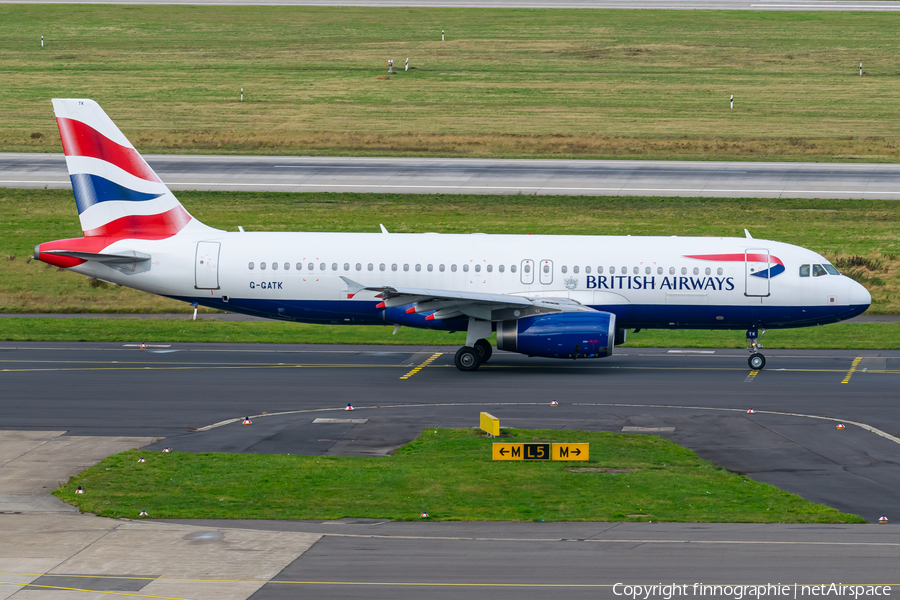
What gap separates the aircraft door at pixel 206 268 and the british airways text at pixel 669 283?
13.2 m

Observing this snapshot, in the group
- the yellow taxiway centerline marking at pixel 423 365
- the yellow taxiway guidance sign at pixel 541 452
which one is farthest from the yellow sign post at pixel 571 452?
the yellow taxiway centerline marking at pixel 423 365

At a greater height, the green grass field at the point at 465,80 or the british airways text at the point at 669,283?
the green grass field at the point at 465,80

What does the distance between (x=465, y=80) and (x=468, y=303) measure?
69.2 m

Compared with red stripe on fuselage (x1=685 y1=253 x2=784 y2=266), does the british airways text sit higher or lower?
lower

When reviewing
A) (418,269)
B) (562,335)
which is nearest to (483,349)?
(562,335)

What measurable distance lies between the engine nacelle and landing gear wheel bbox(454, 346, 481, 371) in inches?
46.7

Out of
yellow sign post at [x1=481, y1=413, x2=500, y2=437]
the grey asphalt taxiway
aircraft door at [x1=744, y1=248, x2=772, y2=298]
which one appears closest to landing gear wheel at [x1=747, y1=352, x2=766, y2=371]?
the grey asphalt taxiway

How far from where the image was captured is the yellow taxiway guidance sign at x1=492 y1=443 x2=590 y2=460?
25375 mm

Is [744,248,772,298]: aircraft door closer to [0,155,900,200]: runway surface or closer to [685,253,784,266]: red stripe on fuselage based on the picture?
[685,253,784,266]: red stripe on fuselage

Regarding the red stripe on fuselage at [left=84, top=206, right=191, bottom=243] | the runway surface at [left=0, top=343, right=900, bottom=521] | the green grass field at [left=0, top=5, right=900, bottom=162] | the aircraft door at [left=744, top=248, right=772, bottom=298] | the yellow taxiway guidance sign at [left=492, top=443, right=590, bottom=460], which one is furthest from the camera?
the green grass field at [left=0, top=5, right=900, bottom=162]

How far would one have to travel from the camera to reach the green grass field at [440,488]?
2166cm

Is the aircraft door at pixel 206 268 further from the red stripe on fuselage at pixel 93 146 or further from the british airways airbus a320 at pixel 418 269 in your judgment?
the red stripe on fuselage at pixel 93 146

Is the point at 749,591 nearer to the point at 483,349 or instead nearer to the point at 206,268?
the point at 483,349

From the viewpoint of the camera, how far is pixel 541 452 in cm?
2553
